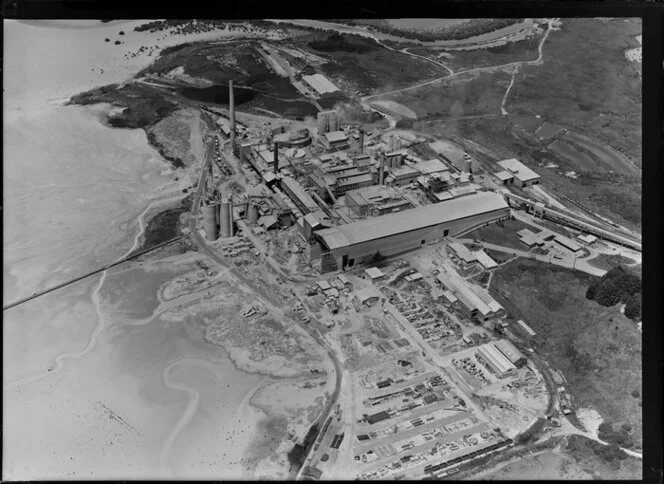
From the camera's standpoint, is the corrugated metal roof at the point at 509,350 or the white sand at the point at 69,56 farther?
the white sand at the point at 69,56

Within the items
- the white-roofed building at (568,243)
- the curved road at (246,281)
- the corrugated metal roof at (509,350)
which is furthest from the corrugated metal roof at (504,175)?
the curved road at (246,281)

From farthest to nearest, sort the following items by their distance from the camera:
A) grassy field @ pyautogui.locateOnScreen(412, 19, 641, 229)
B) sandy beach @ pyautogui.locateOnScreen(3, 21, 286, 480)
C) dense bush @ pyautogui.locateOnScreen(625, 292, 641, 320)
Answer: grassy field @ pyautogui.locateOnScreen(412, 19, 641, 229) → dense bush @ pyautogui.locateOnScreen(625, 292, 641, 320) → sandy beach @ pyautogui.locateOnScreen(3, 21, 286, 480)

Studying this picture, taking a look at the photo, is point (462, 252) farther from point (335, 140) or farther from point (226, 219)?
point (335, 140)

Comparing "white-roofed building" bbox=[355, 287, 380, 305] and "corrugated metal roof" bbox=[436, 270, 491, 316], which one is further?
"white-roofed building" bbox=[355, 287, 380, 305]

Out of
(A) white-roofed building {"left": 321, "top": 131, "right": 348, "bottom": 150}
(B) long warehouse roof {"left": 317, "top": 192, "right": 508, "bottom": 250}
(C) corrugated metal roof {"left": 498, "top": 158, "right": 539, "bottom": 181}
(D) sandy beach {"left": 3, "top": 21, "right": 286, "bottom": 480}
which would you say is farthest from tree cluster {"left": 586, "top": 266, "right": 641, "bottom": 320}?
(A) white-roofed building {"left": 321, "top": 131, "right": 348, "bottom": 150}

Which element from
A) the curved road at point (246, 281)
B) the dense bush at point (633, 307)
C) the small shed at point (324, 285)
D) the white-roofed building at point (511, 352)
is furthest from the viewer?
the small shed at point (324, 285)

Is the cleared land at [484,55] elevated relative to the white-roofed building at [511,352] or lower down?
elevated

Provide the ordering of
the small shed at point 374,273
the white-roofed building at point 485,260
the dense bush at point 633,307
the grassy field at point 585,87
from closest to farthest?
the dense bush at point 633,307 → the small shed at point 374,273 → the white-roofed building at point 485,260 → the grassy field at point 585,87

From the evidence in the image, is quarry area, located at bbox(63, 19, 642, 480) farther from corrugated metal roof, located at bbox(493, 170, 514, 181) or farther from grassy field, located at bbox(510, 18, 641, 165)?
grassy field, located at bbox(510, 18, 641, 165)

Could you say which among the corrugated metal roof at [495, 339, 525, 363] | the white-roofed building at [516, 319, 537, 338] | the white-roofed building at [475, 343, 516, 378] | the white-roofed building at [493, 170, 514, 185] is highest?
the white-roofed building at [493, 170, 514, 185]

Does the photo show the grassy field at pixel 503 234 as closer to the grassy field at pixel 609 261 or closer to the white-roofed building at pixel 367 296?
the grassy field at pixel 609 261
